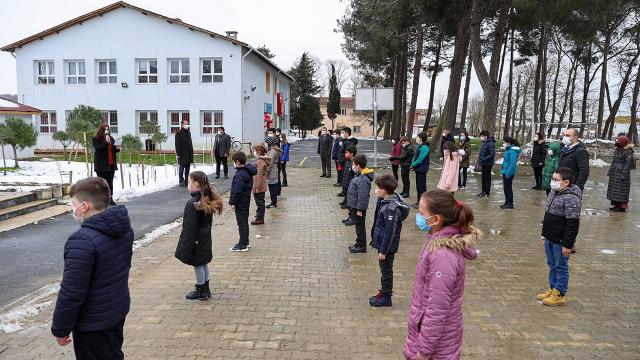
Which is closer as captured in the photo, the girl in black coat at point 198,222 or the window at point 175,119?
the girl in black coat at point 198,222

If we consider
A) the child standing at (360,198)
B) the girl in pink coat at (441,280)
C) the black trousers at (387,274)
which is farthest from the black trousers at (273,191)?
the girl in pink coat at (441,280)

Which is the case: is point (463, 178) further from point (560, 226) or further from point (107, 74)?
point (107, 74)

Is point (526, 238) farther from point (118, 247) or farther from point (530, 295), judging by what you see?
point (118, 247)

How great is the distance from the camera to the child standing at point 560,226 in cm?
529

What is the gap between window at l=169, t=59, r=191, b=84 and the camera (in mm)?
28359

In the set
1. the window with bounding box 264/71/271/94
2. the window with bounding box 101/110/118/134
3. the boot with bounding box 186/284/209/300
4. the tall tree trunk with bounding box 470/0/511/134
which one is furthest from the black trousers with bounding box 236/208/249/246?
the window with bounding box 264/71/271/94

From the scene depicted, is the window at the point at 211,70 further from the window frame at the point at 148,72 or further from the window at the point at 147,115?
the window at the point at 147,115

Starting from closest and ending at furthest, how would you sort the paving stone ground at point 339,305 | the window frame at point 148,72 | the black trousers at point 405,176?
1. the paving stone ground at point 339,305
2. the black trousers at point 405,176
3. the window frame at point 148,72

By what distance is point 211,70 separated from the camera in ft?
92.9

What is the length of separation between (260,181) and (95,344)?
250 inches

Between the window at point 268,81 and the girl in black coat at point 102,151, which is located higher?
the window at point 268,81

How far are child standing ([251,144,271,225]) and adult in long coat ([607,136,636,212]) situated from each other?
26.5 ft

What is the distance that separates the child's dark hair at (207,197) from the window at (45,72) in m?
28.8

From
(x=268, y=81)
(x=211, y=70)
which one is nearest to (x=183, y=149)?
(x=211, y=70)
